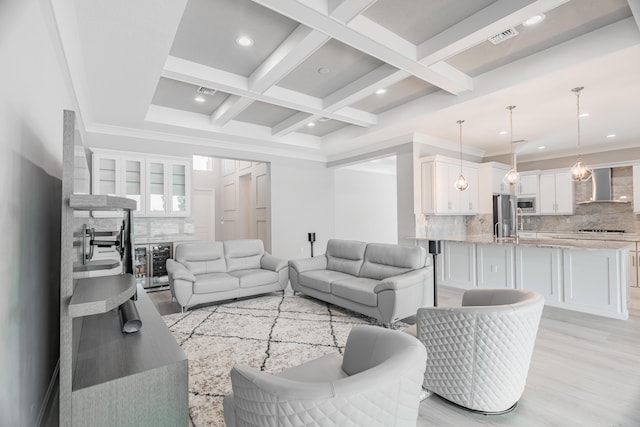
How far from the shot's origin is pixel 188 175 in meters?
5.48

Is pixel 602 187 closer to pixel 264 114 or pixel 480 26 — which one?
pixel 480 26

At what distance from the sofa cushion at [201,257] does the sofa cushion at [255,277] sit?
268 millimetres

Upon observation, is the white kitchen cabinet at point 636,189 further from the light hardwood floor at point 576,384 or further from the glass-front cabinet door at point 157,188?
the glass-front cabinet door at point 157,188

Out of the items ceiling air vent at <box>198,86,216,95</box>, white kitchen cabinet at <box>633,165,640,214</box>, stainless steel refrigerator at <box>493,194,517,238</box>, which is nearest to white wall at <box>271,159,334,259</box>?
ceiling air vent at <box>198,86,216,95</box>

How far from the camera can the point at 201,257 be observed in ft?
15.3

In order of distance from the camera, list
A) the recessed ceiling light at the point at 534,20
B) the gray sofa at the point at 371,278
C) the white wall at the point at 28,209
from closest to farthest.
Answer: the white wall at the point at 28,209 → the recessed ceiling light at the point at 534,20 → the gray sofa at the point at 371,278

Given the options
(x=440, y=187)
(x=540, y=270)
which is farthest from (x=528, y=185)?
(x=540, y=270)

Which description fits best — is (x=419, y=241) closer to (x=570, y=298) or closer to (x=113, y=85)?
(x=570, y=298)

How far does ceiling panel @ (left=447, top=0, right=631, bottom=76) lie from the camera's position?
258 centimetres

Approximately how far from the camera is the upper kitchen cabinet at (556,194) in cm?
690

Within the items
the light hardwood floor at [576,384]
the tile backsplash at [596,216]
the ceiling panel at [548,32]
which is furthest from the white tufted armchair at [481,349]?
the tile backsplash at [596,216]

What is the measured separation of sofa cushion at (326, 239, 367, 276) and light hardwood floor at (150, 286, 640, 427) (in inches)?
87.9

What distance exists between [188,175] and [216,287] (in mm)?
2325

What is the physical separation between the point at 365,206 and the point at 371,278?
5.40 meters
